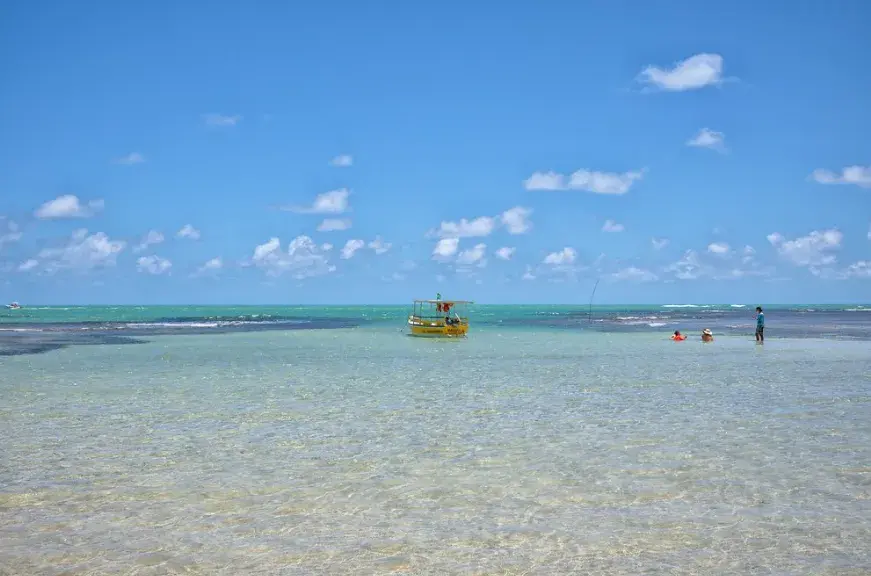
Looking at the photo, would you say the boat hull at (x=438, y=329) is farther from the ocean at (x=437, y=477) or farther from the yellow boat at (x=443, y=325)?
the ocean at (x=437, y=477)

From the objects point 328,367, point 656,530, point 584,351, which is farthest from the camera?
point 584,351

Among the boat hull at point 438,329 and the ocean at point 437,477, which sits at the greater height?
the boat hull at point 438,329

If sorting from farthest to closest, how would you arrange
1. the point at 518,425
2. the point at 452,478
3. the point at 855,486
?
1. the point at 518,425
2. the point at 452,478
3. the point at 855,486

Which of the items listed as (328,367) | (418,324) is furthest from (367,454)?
(418,324)

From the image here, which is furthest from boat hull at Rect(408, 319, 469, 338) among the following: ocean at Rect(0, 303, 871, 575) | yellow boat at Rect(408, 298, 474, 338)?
ocean at Rect(0, 303, 871, 575)

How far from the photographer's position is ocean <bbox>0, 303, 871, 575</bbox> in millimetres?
8906

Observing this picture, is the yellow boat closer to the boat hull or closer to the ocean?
the boat hull

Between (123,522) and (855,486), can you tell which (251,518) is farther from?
(855,486)

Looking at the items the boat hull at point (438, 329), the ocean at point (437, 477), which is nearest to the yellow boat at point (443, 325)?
the boat hull at point (438, 329)

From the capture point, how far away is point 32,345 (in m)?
50.6

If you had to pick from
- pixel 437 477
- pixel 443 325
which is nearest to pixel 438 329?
pixel 443 325

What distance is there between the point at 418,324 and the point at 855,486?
174 ft

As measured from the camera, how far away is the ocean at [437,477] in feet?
29.2

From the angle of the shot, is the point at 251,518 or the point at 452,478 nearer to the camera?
the point at 251,518
